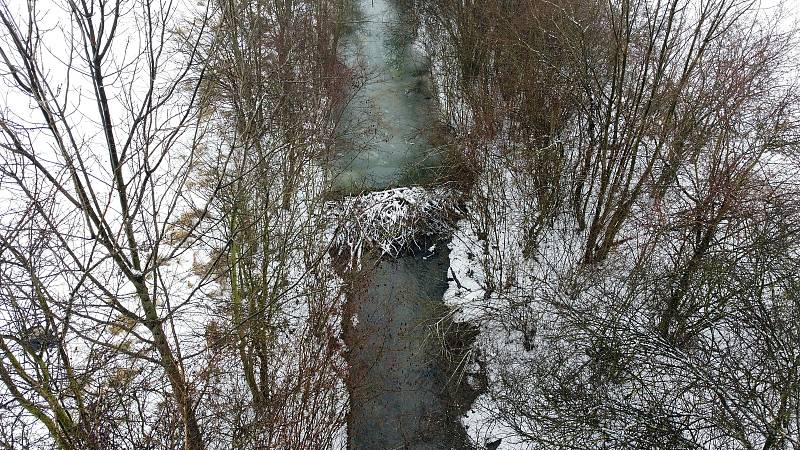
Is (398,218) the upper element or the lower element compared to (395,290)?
upper

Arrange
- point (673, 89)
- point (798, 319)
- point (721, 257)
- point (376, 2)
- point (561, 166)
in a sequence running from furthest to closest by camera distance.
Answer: point (376, 2) < point (561, 166) < point (673, 89) < point (721, 257) < point (798, 319)

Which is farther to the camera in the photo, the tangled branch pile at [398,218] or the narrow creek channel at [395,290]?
the tangled branch pile at [398,218]

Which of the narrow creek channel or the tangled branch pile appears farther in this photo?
Answer: the tangled branch pile

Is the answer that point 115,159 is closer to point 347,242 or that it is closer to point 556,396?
point 556,396

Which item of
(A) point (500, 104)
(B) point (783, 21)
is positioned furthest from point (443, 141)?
(B) point (783, 21)

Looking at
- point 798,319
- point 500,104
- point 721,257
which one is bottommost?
point 798,319

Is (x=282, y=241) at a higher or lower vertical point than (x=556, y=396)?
higher

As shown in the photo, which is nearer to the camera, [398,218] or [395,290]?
[395,290]

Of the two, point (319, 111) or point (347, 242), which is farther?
point (347, 242)
